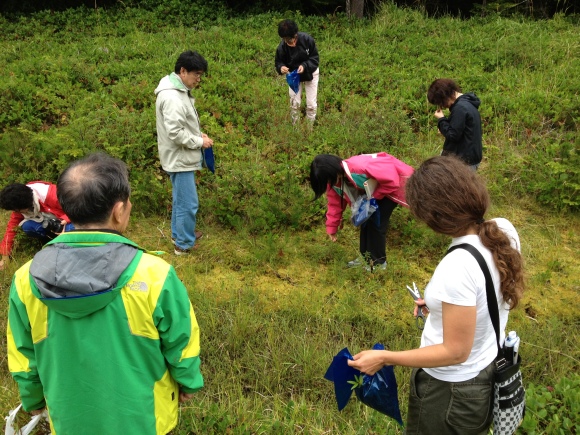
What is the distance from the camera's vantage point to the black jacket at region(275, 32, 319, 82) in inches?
290

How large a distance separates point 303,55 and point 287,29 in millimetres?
430

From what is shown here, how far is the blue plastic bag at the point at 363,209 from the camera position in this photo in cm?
443

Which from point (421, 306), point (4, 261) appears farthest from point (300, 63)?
point (421, 306)

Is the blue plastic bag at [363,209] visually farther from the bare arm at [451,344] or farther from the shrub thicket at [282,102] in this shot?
the bare arm at [451,344]

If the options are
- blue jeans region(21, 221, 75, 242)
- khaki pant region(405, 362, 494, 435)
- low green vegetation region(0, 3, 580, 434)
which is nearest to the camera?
khaki pant region(405, 362, 494, 435)

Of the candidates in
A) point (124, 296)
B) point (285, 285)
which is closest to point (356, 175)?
point (285, 285)

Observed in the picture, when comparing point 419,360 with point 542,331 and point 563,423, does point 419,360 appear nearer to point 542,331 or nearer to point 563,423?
point 563,423

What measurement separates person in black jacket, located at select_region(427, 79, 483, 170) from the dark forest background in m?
7.83

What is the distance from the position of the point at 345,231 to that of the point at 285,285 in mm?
1101

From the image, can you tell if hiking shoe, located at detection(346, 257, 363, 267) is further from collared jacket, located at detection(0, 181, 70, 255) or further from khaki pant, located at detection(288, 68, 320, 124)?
khaki pant, located at detection(288, 68, 320, 124)

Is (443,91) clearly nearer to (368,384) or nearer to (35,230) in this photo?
(368,384)

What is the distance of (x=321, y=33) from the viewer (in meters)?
10.8

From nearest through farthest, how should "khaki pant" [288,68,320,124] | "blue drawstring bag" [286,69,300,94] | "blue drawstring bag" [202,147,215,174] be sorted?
"blue drawstring bag" [202,147,215,174] → "blue drawstring bag" [286,69,300,94] → "khaki pant" [288,68,320,124]

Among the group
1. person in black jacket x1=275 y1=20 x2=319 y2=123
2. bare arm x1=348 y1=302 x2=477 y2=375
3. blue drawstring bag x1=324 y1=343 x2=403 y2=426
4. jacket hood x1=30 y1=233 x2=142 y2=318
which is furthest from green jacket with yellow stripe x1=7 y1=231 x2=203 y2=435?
person in black jacket x1=275 y1=20 x2=319 y2=123
